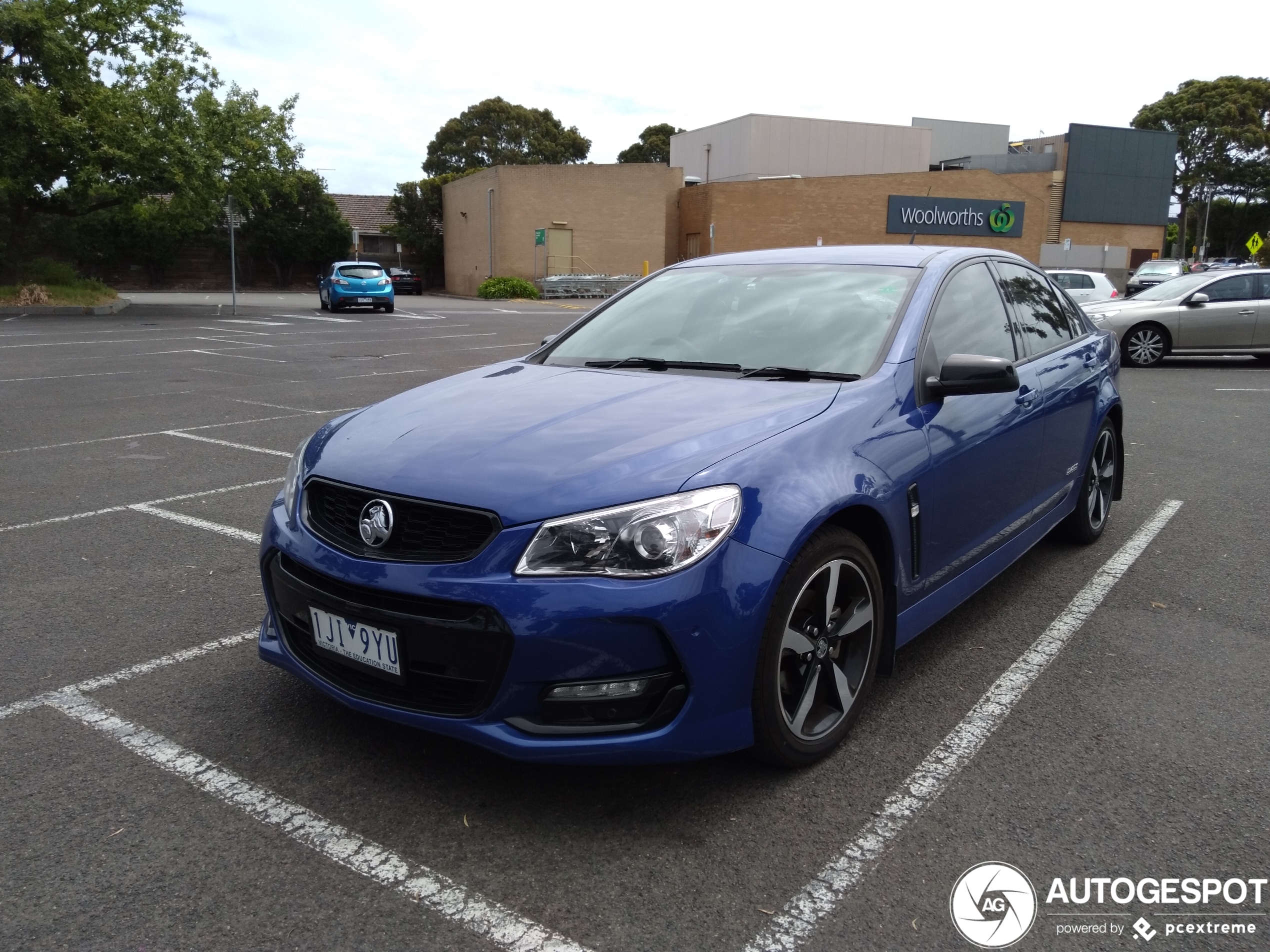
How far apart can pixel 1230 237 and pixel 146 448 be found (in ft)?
318

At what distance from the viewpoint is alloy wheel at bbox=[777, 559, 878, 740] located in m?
2.94

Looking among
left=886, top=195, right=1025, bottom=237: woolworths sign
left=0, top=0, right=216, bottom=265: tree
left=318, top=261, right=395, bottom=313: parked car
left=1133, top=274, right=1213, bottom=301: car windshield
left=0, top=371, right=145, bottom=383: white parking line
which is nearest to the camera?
left=0, top=371, right=145, bottom=383: white parking line

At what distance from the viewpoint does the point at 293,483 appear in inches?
130

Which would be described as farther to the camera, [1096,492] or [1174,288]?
[1174,288]

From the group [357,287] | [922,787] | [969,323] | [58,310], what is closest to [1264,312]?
[969,323]

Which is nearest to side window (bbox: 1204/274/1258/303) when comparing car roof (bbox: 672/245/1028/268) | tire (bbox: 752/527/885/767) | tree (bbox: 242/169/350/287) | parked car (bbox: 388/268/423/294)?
car roof (bbox: 672/245/1028/268)

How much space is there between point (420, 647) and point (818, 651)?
1182 millimetres

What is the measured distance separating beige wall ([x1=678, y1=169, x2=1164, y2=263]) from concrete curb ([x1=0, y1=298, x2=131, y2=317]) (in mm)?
27407

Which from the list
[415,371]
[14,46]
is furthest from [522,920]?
[14,46]

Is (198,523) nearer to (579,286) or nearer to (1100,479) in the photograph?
(1100,479)

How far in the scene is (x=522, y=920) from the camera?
2.36 metres

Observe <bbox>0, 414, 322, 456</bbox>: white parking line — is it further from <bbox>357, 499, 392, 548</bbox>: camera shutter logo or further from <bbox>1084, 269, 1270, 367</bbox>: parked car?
<bbox>1084, 269, 1270, 367</bbox>: parked car

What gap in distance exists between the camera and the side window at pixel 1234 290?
48.2 feet

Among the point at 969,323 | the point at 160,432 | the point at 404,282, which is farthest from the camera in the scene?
the point at 404,282
